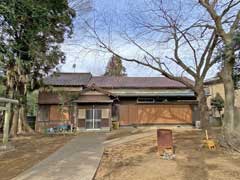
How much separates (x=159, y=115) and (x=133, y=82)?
538 centimetres

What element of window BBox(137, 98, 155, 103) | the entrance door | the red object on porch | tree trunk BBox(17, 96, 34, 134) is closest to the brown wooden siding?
window BBox(137, 98, 155, 103)

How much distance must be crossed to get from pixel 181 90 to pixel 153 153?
16883 millimetres

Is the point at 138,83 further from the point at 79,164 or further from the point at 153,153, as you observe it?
the point at 79,164

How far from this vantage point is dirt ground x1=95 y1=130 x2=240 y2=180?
8.62 metres

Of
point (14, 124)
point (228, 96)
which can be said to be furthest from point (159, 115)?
point (228, 96)

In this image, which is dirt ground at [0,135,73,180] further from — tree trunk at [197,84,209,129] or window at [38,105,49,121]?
window at [38,105,49,121]

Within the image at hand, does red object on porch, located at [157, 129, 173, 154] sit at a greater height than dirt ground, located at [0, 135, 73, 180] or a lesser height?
greater

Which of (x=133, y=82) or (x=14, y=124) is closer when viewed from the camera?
(x=14, y=124)

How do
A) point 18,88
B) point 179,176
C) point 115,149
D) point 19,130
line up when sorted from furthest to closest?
point 19,130 → point 18,88 → point 115,149 → point 179,176

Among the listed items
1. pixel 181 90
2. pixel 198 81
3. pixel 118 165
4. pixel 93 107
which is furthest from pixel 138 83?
pixel 118 165

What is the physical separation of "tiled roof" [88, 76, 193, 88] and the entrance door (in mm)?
4508

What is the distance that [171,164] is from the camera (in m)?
10.2

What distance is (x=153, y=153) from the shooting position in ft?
40.2

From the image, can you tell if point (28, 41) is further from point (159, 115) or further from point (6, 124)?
point (159, 115)
